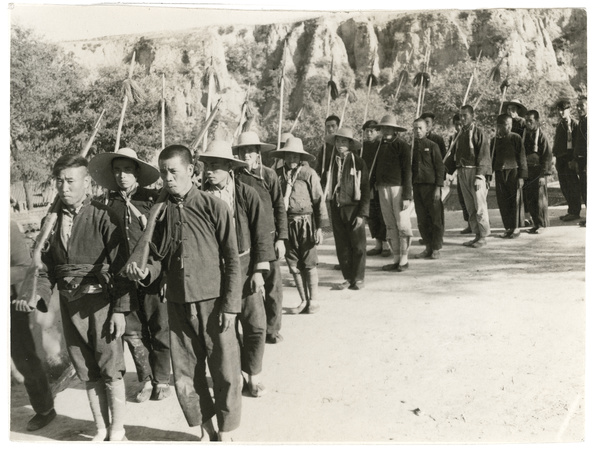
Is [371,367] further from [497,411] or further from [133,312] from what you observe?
[133,312]

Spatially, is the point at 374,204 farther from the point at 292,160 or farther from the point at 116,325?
the point at 116,325

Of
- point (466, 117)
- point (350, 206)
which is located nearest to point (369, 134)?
point (466, 117)

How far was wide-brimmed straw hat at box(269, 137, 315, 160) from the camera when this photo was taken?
215 inches

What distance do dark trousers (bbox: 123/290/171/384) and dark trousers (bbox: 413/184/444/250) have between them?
3494 mm

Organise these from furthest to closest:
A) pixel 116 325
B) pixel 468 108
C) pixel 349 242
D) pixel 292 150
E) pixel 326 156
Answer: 1. pixel 468 108
2. pixel 326 156
3. pixel 349 242
4. pixel 292 150
5. pixel 116 325

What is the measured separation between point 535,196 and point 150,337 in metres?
4.83

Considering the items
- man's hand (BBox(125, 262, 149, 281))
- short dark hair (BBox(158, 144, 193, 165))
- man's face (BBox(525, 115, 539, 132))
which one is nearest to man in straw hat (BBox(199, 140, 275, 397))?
short dark hair (BBox(158, 144, 193, 165))

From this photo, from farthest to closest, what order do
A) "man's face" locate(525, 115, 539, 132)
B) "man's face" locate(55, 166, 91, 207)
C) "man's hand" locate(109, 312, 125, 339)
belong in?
"man's face" locate(525, 115, 539, 132), "man's face" locate(55, 166, 91, 207), "man's hand" locate(109, 312, 125, 339)

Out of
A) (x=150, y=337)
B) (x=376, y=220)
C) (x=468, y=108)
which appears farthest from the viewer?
(x=376, y=220)

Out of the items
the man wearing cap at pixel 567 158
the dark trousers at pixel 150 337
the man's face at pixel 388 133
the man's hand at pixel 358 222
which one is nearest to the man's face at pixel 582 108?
the man wearing cap at pixel 567 158

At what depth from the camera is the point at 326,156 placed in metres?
6.64

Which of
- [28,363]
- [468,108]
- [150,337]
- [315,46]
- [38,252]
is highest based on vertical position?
[315,46]

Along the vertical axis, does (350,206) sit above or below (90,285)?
above

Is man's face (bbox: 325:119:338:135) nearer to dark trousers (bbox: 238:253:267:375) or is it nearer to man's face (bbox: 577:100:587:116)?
man's face (bbox: 577:100:587:116)
